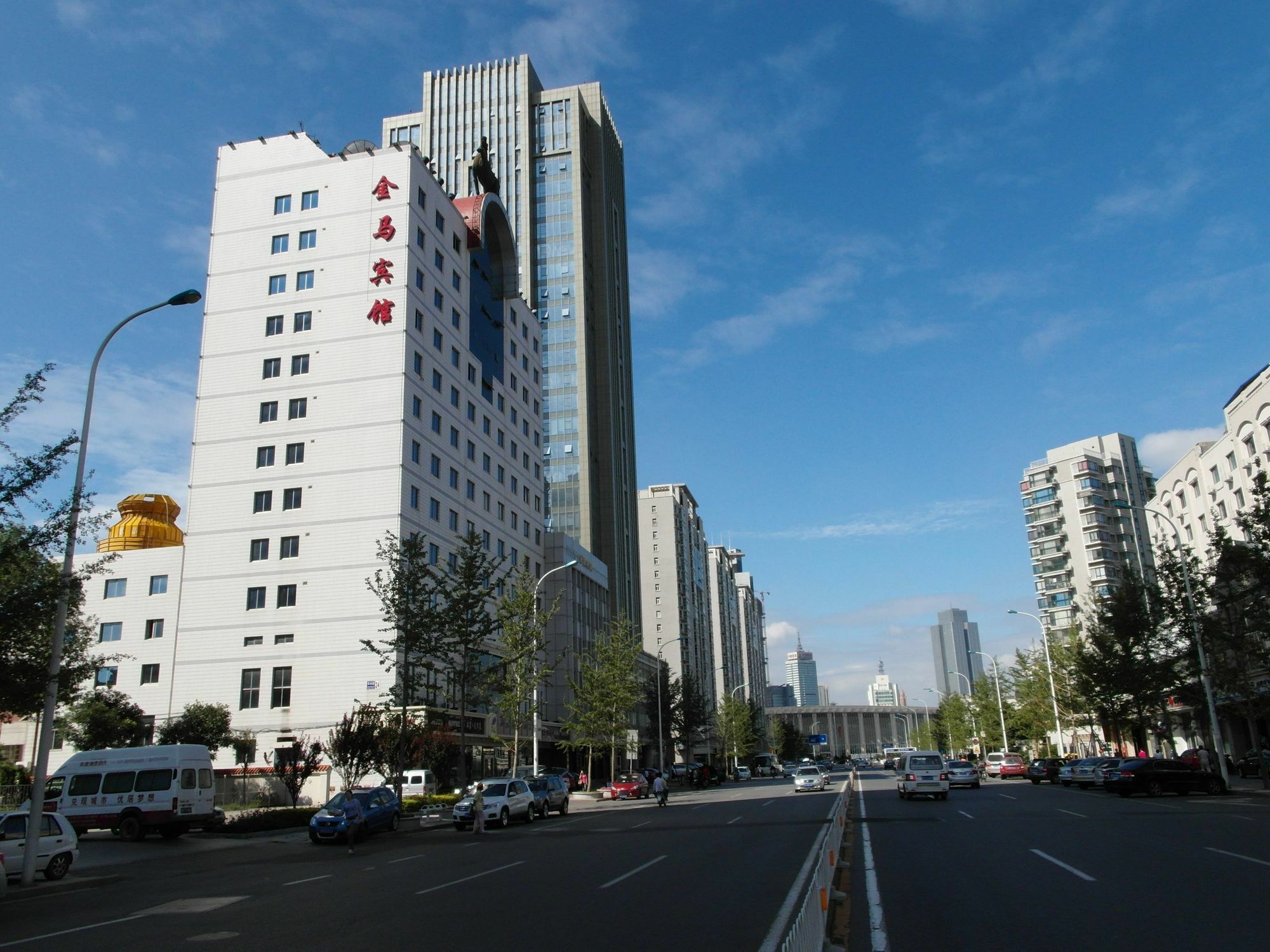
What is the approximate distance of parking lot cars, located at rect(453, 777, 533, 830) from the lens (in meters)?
30.7

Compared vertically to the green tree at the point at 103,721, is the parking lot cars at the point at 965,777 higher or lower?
lower

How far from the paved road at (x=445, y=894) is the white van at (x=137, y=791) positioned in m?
4.95

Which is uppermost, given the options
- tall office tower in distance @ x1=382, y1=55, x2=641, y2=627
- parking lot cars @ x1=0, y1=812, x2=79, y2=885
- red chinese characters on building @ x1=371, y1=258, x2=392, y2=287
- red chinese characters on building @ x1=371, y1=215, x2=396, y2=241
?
tall office tower in distance @ x1=382, y1=55, x2=641, y2=627

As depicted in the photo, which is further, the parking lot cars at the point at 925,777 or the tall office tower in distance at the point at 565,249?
the tall office tower in distance at the point at 565,249

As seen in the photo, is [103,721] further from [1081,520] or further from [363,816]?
[1081,520]

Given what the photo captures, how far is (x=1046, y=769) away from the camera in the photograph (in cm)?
5162

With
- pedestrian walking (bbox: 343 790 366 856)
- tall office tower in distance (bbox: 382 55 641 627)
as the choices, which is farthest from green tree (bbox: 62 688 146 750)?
tall office tower in distance (bbox: 382 55 641 627)

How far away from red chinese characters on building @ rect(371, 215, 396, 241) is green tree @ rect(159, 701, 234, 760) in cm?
2817

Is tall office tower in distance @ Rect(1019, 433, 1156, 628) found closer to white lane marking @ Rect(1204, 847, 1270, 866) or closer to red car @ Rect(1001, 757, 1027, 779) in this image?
red car @ Rect(1001, 757, 1027, 779)

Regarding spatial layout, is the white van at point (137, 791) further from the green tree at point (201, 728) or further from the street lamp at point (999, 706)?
the street lamp at point (999, 706)

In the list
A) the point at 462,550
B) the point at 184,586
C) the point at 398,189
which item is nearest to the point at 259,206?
the point at 398,189

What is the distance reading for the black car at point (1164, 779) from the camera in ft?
115

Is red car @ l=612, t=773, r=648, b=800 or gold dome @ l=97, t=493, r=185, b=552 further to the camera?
gold dome @ l=97, t=493, r=185, b=552

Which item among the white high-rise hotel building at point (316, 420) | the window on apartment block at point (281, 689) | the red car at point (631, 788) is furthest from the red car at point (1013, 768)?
the window on apartment block at point (281, 689)
